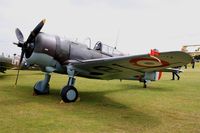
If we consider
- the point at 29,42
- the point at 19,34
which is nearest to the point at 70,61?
the point at 29,42

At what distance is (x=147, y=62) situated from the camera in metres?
7.14

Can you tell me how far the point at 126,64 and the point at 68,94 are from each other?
6.89ft

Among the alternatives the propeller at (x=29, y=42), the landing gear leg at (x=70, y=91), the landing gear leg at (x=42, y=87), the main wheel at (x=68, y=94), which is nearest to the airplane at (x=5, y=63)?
the landing gear leg at (x=42, y=87)

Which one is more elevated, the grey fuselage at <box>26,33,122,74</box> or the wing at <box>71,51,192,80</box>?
the grey fuselage at <box>26,33,122,74</box>

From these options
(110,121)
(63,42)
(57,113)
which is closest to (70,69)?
(63,42)

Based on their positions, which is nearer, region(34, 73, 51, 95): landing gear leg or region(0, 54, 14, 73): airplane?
region(34, 73, 51, 95): landing gear leg

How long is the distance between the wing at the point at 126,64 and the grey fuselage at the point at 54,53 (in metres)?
0.49

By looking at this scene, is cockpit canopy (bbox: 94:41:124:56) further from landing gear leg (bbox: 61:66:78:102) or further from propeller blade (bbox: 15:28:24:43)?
propeller blade (bbox: 15:28:24:43)

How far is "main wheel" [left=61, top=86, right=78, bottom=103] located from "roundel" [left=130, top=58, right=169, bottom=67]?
2.27 meters

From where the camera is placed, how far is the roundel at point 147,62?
6871 mm

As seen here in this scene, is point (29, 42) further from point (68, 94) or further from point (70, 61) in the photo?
point (68, 94)

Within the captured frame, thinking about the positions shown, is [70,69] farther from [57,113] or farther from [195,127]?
[195,127]

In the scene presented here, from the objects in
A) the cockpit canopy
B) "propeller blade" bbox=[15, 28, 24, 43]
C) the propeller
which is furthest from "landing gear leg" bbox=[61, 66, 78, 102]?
"propeller blade" bbox=[15, 28, 24, 43]

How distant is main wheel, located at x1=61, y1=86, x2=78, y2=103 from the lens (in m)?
8.41
